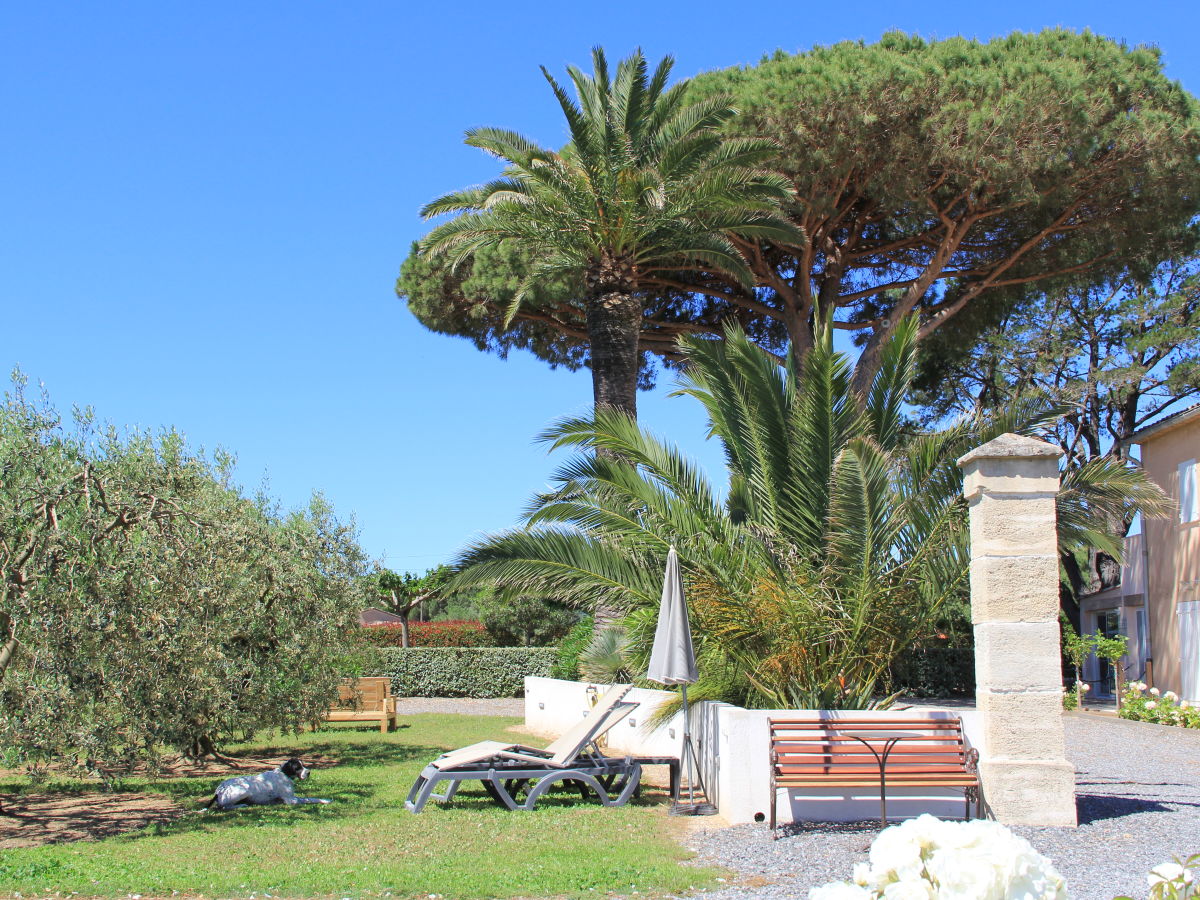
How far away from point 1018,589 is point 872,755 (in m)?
1.63

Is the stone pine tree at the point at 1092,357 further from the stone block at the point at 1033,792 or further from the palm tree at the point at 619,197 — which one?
the stone block at the point at 1033,792

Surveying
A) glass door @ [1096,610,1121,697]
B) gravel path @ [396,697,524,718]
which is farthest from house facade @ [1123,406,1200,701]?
gravel path @ [396,697,524,718]

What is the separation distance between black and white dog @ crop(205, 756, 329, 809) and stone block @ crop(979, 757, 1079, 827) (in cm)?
565

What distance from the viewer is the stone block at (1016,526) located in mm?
7875

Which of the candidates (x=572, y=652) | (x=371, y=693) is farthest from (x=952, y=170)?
(x=371, y=693)

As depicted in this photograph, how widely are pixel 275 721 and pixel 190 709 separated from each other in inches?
135

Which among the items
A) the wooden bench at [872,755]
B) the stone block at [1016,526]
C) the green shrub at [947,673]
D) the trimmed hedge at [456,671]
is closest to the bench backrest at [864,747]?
the wooden bench at [872,755]

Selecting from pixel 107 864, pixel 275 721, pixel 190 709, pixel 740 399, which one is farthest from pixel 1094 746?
pixel 107 864

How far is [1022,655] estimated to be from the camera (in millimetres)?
7809

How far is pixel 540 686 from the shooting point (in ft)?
59.3

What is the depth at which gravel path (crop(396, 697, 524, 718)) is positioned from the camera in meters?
22.0

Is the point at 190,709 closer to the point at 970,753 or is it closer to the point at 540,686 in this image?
the point at 970,753

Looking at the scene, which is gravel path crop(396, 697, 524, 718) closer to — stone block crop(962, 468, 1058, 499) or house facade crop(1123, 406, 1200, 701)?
house facade crop(1123, 406, 1200, 701)

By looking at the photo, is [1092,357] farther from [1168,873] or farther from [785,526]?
[1168,873]
